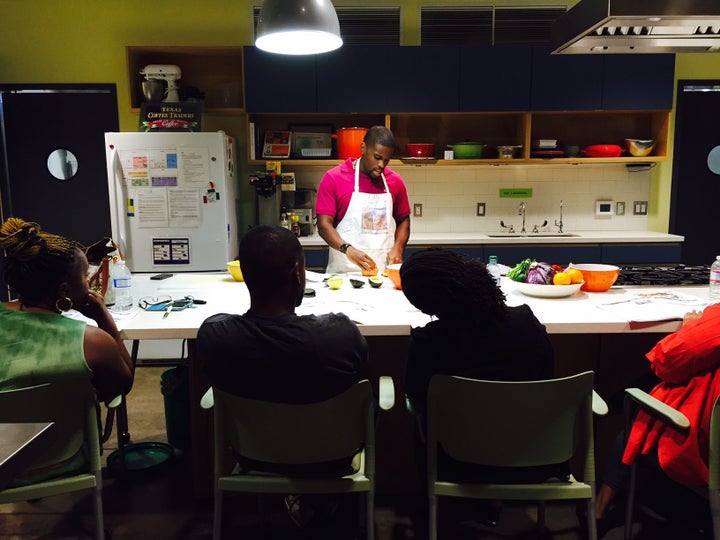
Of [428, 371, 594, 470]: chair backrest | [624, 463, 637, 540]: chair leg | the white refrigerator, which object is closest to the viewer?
[428, 371, 594, 470]: chair backrest

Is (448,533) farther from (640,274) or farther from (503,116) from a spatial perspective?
(503,116)

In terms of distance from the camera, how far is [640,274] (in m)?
2.96

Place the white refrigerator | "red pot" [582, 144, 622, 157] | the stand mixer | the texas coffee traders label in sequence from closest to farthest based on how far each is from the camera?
1. the white refrigerator
2. the texas coffee traders label
3. the stand mixer
4. "red pot" [582, 144, 622, 157]

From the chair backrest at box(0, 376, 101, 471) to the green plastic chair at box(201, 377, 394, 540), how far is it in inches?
15.1

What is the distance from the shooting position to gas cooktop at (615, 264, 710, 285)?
2.79 m

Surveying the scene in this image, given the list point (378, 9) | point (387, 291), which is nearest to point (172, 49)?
point (378, 9)

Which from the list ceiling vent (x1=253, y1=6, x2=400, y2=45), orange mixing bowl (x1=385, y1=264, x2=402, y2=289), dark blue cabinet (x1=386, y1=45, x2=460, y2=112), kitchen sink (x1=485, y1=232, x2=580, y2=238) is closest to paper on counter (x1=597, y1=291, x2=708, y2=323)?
orange mixing bowl (x1=385, y1=264, x2=402, y2=289)

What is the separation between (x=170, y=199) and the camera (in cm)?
445

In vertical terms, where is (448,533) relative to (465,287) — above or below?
below

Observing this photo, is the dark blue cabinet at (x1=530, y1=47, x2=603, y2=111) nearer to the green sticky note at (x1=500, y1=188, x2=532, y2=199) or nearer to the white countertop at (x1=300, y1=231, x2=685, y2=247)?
the green sticky note at (x1=500, y1=188, x2=532, y2=199)

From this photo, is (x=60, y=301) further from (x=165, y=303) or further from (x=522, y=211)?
(x=522, y=211)

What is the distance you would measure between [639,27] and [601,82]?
2577 mm

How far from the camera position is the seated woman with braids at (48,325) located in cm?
172

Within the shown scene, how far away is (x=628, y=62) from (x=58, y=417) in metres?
4.78
